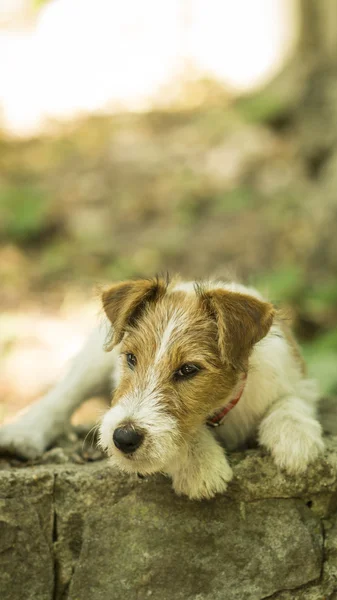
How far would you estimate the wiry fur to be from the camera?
3895 mm

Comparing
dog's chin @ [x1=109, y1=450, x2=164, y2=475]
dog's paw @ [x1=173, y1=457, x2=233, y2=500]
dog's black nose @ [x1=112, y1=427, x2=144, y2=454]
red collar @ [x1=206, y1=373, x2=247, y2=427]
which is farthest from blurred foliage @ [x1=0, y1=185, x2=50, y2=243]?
dog's black nose @ [x1=112, y1=427, x2=144, y2=454]

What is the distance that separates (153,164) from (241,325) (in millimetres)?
13327

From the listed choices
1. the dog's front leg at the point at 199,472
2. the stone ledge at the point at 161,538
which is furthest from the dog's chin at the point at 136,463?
the stone ledge at the point at 161,538

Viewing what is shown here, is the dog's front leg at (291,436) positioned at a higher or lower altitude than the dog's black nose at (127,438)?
lower

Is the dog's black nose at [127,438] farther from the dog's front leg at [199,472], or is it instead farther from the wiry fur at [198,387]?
the dog's front leg at [199,472]

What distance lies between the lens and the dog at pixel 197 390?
12.7 ft

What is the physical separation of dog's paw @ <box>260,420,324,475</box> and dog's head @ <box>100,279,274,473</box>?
462 mm

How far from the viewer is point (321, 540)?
4.28 meters

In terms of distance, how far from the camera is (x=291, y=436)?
14.1ft

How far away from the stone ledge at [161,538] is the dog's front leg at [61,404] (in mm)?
611

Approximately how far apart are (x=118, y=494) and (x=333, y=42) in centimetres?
1682

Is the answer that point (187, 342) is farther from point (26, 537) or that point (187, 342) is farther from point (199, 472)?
point (26, 537)

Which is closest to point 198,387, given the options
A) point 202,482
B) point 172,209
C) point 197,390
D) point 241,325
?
point 197,390

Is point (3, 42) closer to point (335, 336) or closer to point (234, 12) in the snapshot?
point (234, 12)
